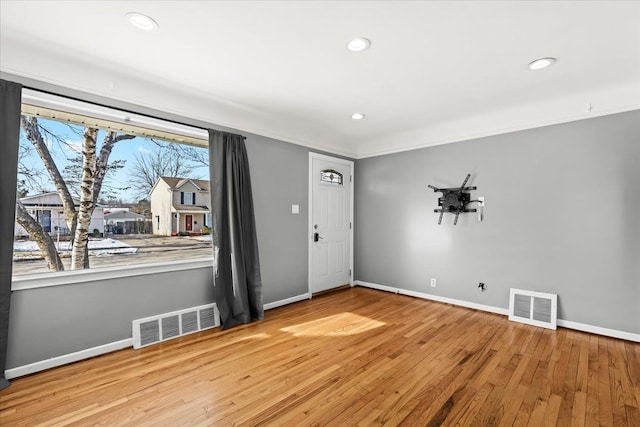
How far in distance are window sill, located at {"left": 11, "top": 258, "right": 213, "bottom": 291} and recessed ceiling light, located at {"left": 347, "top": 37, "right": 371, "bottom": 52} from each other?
267 cm

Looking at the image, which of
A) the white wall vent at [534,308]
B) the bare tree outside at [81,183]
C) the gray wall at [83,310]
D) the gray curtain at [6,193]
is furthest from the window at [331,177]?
the gray curtain at [6,193]

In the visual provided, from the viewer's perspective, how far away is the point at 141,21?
208 cm

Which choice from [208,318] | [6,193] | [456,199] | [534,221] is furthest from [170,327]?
[534,221]

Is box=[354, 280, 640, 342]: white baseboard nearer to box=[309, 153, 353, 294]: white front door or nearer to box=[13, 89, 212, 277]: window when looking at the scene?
box=[309, 153, 353, 294]: white front door

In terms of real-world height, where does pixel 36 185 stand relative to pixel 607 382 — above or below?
above

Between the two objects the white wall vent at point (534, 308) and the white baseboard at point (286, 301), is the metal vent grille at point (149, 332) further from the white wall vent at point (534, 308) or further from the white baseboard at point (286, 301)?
the white wall vent at point (534, 308)

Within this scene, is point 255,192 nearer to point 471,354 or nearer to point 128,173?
point 128,173

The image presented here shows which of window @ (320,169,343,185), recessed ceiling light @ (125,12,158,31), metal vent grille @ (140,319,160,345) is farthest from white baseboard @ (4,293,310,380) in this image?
window @ (320,169,343,185)

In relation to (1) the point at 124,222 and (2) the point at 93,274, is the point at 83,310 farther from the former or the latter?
(1) the point at 124,222

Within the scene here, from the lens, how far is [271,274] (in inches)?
164

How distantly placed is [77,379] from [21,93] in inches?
88.5

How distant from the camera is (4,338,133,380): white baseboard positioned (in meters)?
2.38

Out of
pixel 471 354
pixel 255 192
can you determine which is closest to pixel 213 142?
pixel 255 192

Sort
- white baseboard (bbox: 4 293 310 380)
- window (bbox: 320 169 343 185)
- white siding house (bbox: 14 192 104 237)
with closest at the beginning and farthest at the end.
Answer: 1. white baseboard (bbox: 4 293 310 380)
2. white siding house (bbox: 14 192 104 237)
3. window (bbox: 320 169 343 185)
